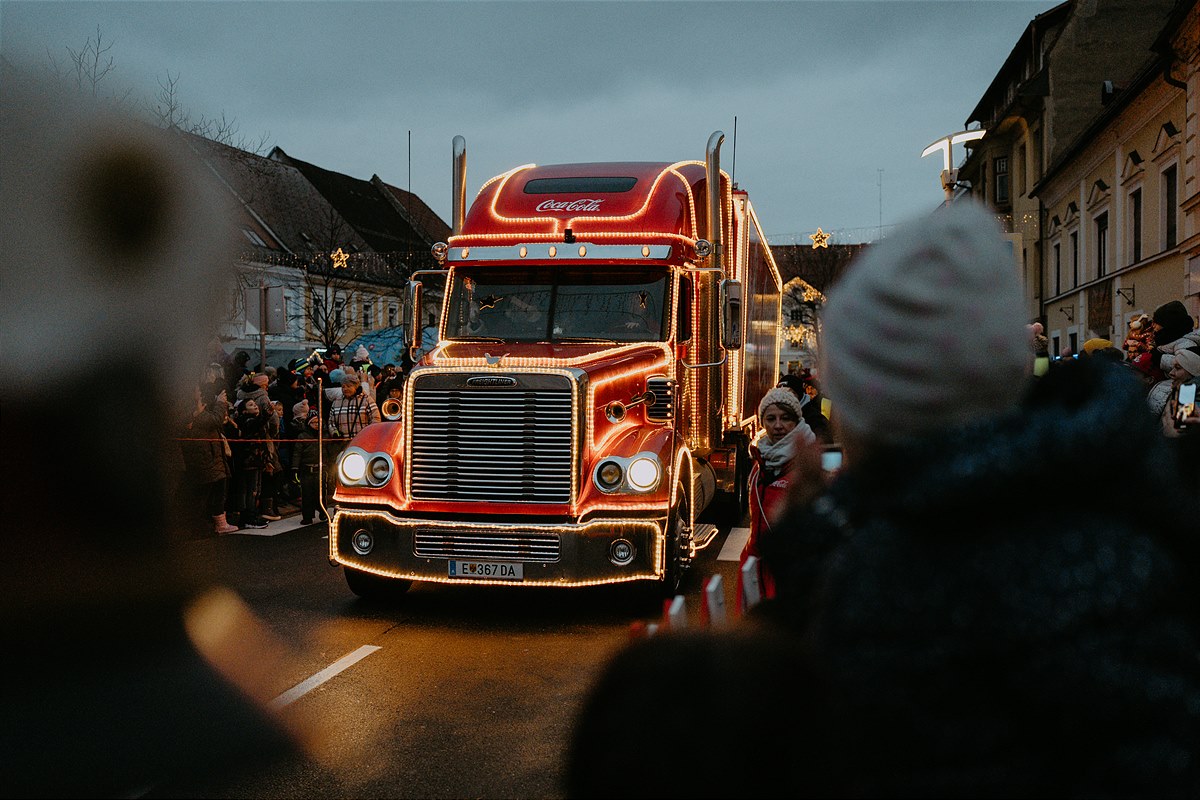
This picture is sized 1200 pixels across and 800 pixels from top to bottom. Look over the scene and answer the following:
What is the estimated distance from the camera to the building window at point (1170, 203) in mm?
23547

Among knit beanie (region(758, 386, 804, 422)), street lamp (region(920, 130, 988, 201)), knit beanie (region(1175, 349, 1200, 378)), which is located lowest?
knit beanie (region(758, 386, 804, 422))

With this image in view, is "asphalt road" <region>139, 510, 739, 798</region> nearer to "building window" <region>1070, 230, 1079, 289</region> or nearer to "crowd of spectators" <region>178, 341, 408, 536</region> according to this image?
"crowd of spectators" <region>178, 341, 408, 536</region>

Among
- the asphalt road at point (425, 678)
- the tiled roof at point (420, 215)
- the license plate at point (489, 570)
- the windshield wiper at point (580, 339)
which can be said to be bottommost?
the asphalt road at point (425, 678)

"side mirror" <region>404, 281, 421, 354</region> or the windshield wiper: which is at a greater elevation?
"side mirror" <region>404, 281, 421, 354</region>

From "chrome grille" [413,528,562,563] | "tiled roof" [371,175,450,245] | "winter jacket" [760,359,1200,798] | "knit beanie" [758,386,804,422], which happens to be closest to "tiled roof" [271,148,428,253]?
"tiled roof" [371,175,450,245]

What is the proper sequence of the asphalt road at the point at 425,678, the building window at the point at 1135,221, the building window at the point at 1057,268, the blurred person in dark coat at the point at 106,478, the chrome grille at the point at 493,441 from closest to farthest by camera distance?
the asphalt road at the point at 425,678
the blurred person in dark coat at the point at 106,478
the chrome grille at the point at 493,441
the building window at the point at 1135,221
the building window at the point at 1057,268

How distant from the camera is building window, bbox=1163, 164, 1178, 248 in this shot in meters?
23.5

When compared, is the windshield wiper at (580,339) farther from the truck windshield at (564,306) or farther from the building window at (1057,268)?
the building window at (1057,268)

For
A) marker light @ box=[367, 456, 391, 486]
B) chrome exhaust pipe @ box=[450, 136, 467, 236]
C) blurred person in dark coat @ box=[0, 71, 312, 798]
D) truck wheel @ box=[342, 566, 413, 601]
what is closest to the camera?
blurred person in dark coat @ box=[0, 71, 312, 798]

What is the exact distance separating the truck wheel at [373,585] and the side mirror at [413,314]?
7.91 feet

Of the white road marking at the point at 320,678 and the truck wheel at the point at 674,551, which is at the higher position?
the truck wheel at the point at 674,551

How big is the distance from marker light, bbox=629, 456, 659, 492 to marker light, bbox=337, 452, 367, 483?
1922 millimetres

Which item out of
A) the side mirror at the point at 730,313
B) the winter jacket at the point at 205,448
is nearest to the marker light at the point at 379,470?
the side mirror at the point at 730,313

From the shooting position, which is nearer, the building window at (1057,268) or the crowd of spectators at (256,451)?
the crowd of spectators at (256,451)
